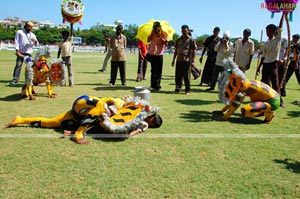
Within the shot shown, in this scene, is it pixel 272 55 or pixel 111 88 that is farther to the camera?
pixel 111 88

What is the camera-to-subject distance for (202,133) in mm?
5207

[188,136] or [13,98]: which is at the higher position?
[13,98]

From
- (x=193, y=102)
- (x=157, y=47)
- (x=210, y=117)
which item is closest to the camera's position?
(x=210, y=117)

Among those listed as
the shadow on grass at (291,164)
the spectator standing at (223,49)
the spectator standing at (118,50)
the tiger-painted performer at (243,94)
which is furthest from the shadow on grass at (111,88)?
the shadow on grass at (291,164)

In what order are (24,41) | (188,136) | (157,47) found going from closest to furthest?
(188,136) → (24,41) → (157,47)

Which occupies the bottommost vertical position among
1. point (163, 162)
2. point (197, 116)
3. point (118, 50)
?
point (163, 162)

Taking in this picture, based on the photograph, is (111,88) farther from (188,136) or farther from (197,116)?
(188,136)

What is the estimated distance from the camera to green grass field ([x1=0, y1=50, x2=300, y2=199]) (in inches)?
126

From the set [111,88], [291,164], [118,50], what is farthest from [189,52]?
[291,164]

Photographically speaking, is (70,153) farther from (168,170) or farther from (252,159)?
(252,159)

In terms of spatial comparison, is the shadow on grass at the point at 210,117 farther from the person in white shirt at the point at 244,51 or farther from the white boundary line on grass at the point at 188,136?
the person in white shirt at the point at 244,51

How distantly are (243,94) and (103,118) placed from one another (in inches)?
109

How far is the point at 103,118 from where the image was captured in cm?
464

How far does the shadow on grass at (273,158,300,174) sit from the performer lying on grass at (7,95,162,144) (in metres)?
2.05
